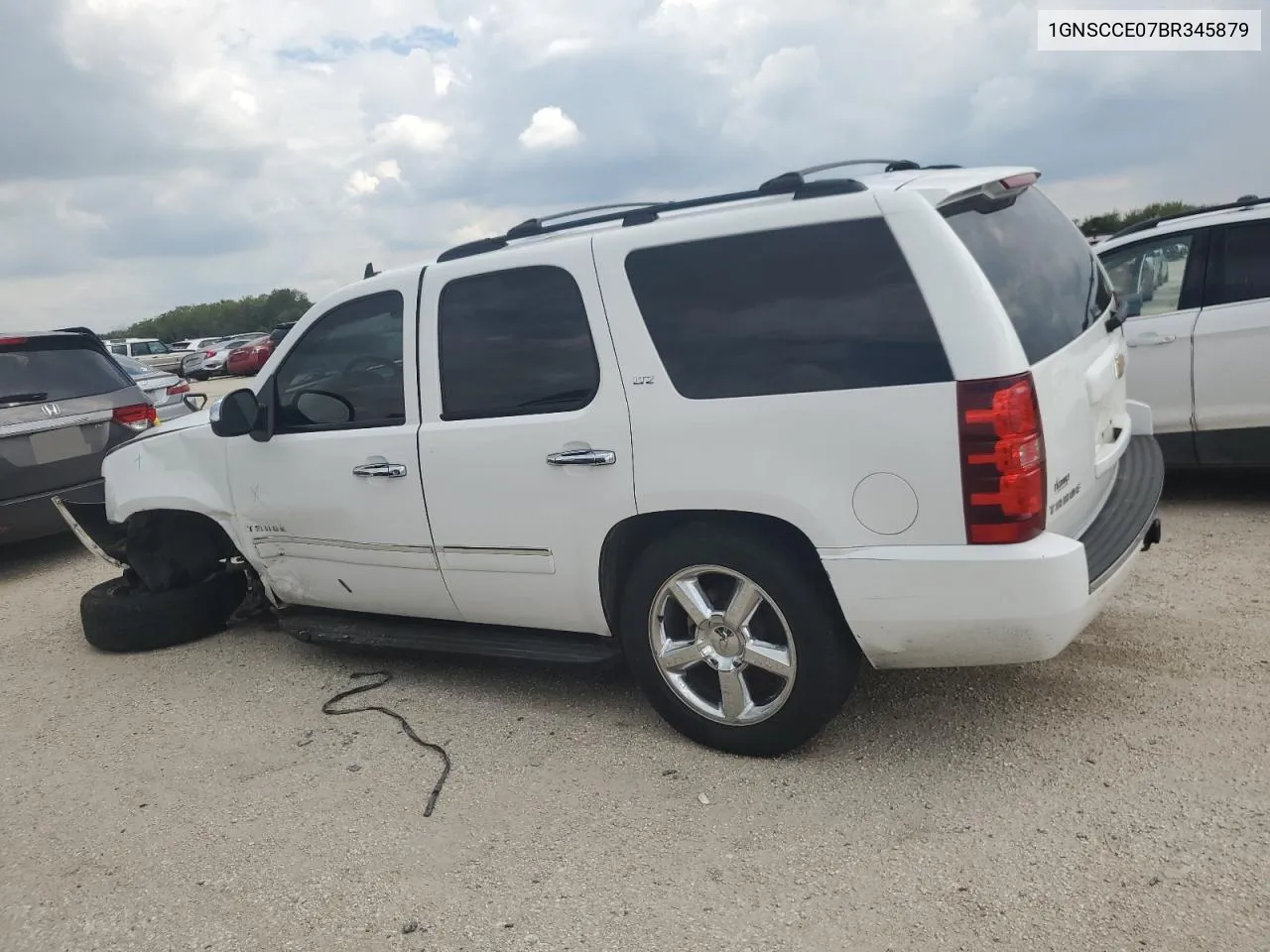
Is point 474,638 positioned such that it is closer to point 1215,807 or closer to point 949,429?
point 949,429

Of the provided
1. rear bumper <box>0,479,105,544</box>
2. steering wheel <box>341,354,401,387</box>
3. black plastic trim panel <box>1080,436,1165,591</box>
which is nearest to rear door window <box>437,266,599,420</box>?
steering wheel <box>341,354,401,387</box>

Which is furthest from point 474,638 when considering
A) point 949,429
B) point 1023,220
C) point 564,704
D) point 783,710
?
point 1023,220

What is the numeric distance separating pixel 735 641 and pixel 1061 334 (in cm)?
146

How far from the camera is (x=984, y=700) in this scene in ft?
12.0

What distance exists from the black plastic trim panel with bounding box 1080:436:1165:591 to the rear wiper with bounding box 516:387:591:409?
5.66ft

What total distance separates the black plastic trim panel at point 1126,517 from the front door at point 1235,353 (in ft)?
6.83

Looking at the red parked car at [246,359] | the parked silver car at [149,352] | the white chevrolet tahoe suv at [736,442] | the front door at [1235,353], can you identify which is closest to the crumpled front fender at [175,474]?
the white chevrolet tahoe suv at [736,442]

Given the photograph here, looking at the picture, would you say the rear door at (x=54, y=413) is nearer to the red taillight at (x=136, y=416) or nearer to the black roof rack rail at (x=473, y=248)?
the red taillight at (x=136, y=416)

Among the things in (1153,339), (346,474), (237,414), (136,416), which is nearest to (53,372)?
(136,416)

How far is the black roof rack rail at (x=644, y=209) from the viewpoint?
10.3ft

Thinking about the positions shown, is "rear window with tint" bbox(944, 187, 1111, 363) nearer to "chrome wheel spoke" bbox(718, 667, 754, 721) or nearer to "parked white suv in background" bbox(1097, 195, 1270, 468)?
"chrome wheel spoke" bbox(718, 667, 754, 721)

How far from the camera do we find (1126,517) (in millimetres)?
3371

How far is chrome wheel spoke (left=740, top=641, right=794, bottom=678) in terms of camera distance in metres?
3.23

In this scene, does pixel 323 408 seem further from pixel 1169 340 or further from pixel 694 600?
pixel 1169 340
